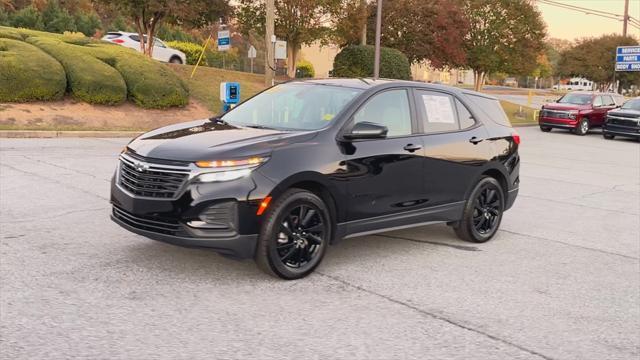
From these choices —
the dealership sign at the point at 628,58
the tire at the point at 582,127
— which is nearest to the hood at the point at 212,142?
the tire at the point at 582,127

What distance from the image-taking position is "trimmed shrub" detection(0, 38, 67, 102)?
1758cm

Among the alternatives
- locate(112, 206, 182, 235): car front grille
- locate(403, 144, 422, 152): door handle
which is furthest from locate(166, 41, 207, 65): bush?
locate(112, 206, 182, 235): car front grille

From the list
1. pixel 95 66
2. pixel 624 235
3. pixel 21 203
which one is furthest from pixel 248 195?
pixel 95 66

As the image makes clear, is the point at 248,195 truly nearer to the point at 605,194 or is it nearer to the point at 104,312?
the point at 104,312

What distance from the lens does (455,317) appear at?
449cm

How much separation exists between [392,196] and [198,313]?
2.22m

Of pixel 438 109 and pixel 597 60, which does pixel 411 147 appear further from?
pixel 597 60

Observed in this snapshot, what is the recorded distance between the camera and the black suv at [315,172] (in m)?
4.77

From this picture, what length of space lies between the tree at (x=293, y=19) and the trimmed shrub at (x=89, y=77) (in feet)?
39.6

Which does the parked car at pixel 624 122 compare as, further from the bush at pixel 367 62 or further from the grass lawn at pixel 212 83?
the grass lawn at pixel 212 83

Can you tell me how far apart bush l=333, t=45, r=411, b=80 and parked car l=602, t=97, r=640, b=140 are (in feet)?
32.6

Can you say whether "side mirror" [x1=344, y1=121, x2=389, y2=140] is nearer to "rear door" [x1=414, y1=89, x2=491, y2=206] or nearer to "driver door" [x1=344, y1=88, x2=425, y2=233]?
"driver door" [x1=344, y1=88, x2=425, y2=233]

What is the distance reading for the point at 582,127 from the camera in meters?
25.8

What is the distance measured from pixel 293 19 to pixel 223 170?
87.6 ft
